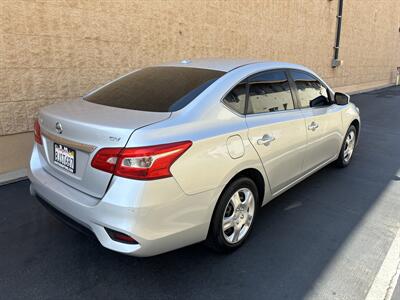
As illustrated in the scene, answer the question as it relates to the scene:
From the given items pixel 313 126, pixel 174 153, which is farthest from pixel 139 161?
pixel 313 126

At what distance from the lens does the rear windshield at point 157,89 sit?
256 cm

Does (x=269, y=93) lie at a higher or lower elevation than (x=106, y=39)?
lower

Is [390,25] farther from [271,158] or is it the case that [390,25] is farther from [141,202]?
[141,202]

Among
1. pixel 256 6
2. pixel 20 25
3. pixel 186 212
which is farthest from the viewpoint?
pixel 256 6

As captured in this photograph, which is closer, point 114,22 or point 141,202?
point 141,202

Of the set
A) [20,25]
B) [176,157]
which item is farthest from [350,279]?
Answer: [20,25]

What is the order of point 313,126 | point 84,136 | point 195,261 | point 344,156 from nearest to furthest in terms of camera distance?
point 84,136 < point 195,261 < point 313,126 < point 344,156

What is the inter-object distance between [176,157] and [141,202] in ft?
1.18

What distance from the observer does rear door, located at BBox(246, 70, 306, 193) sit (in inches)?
113

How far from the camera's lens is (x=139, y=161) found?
6.77ft

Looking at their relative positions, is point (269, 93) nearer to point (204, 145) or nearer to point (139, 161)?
point (204, 145)

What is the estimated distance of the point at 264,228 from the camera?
3.28 m

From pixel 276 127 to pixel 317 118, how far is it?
95 cm

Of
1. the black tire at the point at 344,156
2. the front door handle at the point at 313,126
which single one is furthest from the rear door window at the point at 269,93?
the black tire at the point at 344,156
